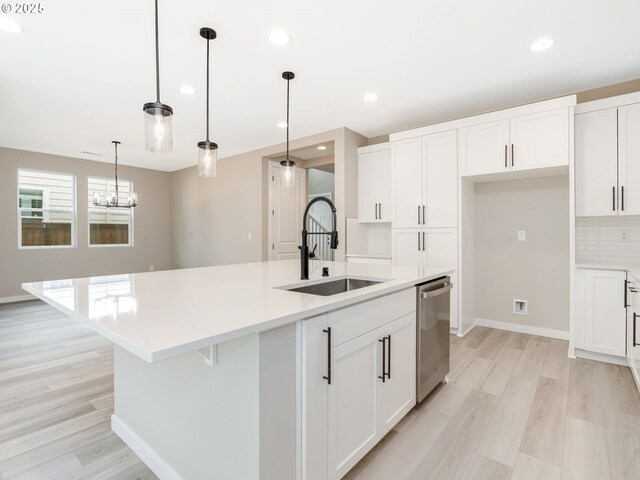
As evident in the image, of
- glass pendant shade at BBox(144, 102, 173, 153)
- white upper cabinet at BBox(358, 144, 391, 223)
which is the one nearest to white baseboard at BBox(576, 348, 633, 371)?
white upper cabinet at BBox(358, 144, 391, 223)

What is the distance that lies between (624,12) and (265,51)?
255 centimetres

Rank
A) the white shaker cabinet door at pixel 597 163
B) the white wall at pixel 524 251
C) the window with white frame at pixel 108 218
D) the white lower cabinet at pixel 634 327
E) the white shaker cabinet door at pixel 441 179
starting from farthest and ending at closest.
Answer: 1. the window with white frame at pixel 108 218
2. the white shaker cabinet door at pixel 441 179
3. the white wall at pixel 524 251
4. the white shaker cabinet door at pixel 597 163
5. the white lower cabinet at pixel 634 327

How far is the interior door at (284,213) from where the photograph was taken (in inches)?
225

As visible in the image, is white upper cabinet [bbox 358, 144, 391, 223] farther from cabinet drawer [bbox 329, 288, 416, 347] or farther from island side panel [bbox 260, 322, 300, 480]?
island side panel [bbox 260, 322, 300, 480]

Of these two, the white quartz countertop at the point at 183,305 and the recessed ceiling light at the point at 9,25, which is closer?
the white quartz countertop at the point at 183,305

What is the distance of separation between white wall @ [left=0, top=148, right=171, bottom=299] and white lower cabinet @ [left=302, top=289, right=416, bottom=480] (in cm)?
673

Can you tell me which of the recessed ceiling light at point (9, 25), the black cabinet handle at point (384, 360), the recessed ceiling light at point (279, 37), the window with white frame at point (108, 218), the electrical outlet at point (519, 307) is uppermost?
the recessed ceiling light at point (9, 25)

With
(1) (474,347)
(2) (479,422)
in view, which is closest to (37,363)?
(2) (479,422)

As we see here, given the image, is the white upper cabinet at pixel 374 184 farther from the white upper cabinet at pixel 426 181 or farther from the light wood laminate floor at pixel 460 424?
the light wood laminate floor at pixel 460 424

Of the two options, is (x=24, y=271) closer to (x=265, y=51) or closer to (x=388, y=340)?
(x=265, y=51)

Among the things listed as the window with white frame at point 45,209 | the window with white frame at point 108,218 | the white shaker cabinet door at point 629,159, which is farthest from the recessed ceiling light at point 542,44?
the window with white frame at point 45,209

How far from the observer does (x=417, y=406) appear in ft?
7.04

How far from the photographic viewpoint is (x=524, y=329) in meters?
3.77

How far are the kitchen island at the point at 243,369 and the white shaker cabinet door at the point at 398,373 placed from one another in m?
0.01
